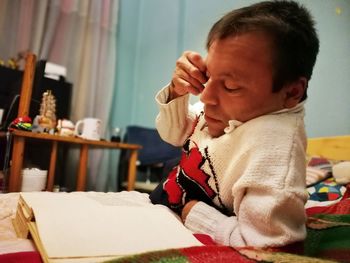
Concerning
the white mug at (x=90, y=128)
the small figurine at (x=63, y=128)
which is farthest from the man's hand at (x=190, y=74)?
the white mug at (x=90, y=128)

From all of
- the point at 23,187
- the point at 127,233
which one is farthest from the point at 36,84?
the point at 127,233

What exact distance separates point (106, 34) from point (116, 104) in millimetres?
559

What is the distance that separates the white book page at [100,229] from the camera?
31 centimetres

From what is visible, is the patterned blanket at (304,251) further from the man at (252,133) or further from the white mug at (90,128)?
the white mug at (90,128)

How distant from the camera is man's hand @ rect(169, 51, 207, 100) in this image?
1.84 feet

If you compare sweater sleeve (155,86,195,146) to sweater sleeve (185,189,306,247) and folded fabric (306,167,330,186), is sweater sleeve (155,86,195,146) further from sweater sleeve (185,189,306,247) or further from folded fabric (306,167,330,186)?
folded fabric (306,167,330,186)

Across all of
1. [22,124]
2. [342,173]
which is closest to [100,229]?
[22,124]

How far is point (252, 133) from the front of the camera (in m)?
0.45

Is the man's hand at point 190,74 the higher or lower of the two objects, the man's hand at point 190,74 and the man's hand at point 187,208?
the higher

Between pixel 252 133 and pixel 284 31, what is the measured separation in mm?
173

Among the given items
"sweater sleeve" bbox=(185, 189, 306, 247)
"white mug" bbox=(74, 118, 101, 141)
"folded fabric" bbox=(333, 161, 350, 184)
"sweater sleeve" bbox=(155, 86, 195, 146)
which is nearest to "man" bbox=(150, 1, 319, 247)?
"sweater sleeve" bbox=(185, 189, 306, 247)

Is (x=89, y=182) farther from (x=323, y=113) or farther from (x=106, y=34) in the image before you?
(x=323, y=113)

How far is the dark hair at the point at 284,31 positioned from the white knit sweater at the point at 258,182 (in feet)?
0.22

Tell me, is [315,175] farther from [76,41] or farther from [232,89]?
[76,41]
